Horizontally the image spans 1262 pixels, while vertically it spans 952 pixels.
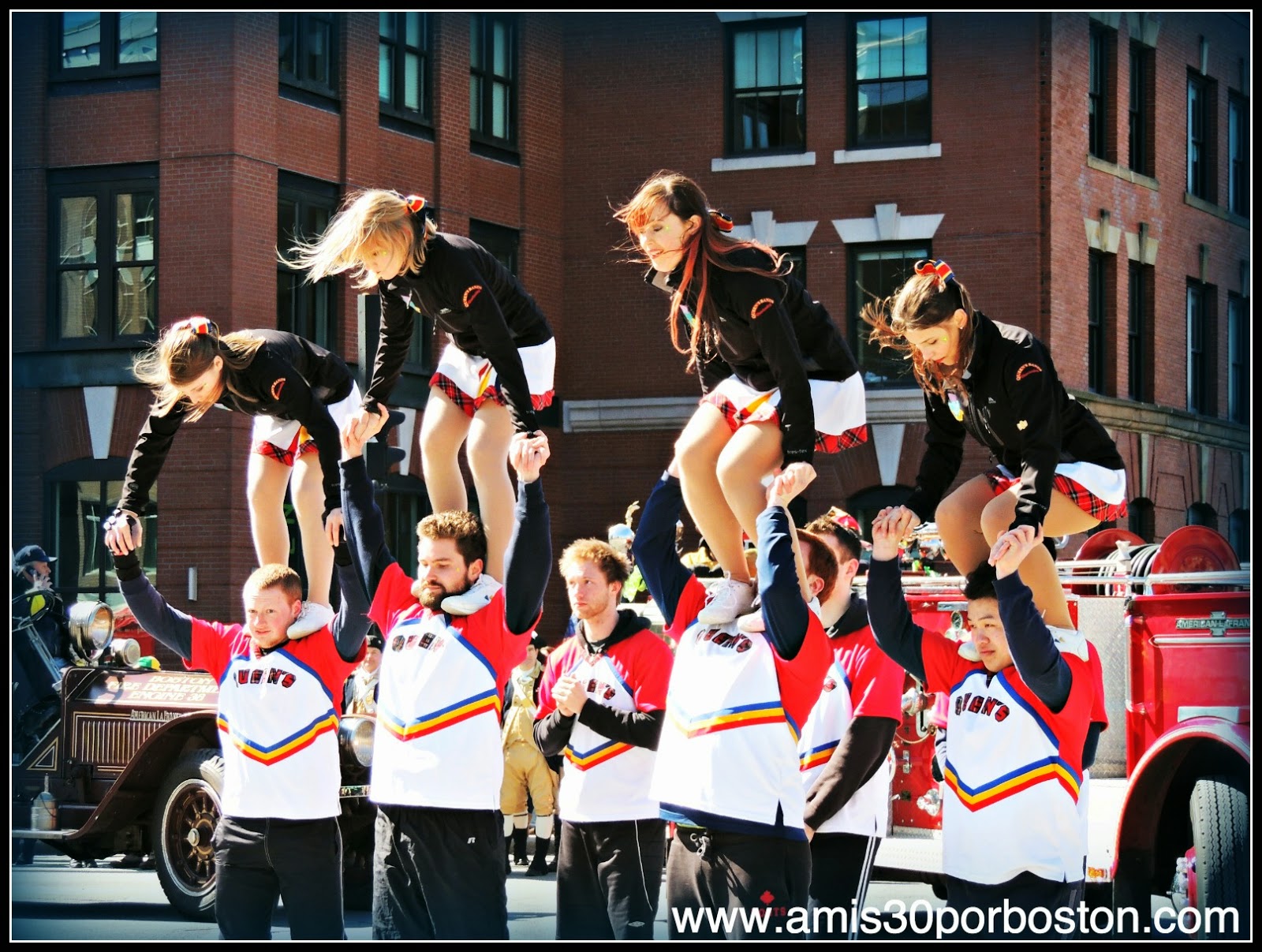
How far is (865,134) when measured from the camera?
63.7ft

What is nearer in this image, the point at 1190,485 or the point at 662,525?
the point at 662,525

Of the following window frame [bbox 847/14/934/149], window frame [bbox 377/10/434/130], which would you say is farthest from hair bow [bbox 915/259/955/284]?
window frame [bbox 847/14/934/149]

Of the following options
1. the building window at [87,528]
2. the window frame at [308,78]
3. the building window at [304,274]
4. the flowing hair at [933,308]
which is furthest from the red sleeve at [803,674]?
the window frame at [308,78]

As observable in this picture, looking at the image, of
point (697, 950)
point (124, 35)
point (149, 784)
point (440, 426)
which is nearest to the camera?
point (697, 950)

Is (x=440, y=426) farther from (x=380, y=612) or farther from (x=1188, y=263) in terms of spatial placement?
(x=1188, y=263)

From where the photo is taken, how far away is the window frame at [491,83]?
1928 cm

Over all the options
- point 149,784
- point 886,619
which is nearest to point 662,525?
point 886,619

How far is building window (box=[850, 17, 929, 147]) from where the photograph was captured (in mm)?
18875

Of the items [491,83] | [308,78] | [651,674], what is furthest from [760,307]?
[491,83]

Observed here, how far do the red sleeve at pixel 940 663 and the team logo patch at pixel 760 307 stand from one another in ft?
3.77

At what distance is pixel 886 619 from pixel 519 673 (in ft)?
20.4

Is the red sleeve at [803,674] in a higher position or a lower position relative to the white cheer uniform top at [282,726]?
higher

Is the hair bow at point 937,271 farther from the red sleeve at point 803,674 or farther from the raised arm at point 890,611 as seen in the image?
the red sleeve at point 803,674

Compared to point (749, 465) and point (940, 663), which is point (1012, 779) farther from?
point (749, 465)
